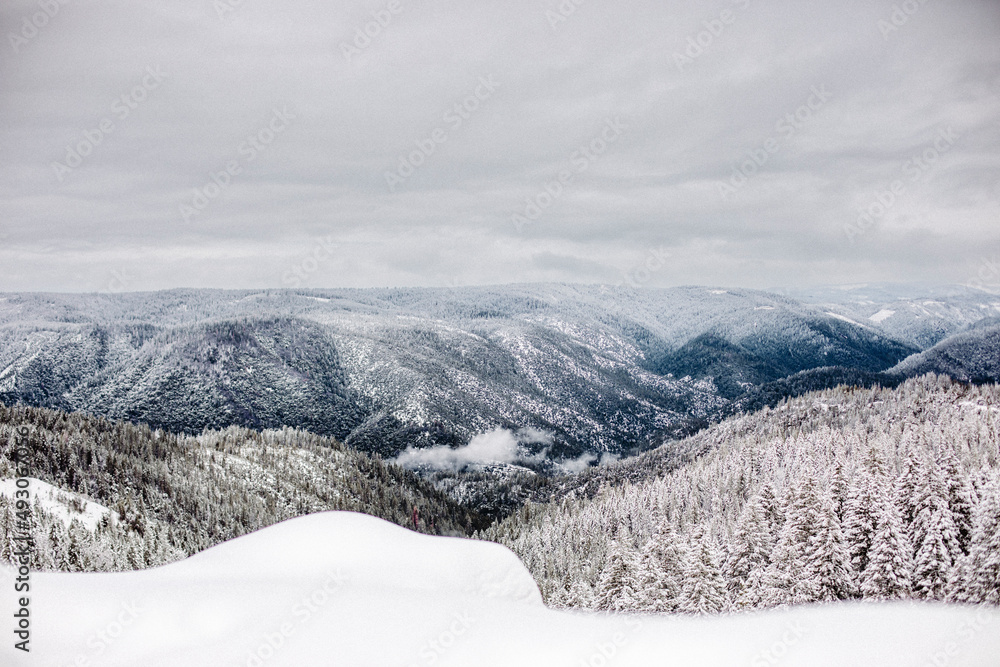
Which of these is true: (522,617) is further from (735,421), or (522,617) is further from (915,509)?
(735,421)

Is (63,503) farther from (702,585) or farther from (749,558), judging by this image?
(749,558)

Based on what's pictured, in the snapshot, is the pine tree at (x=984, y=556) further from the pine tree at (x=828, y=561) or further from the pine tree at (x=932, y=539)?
the pine tree at (x=828, y=561)

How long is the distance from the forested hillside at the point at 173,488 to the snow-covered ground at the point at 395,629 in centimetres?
4498

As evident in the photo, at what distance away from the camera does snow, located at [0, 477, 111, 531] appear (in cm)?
6450

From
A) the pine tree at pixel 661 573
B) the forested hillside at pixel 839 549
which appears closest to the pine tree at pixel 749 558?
the forested hillside at pixel 839 549

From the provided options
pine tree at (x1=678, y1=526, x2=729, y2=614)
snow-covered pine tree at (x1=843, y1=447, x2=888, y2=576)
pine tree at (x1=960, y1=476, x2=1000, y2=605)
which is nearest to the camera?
pine tree at (x1=960, y1=476, x2=1000, y2=605)

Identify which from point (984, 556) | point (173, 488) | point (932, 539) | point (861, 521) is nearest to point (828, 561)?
point (861, 521)

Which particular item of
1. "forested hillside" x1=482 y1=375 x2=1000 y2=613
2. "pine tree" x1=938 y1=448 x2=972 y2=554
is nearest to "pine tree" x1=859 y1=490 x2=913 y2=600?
"forested hillside" x1=482 y1=375 x2=1000 y2=613

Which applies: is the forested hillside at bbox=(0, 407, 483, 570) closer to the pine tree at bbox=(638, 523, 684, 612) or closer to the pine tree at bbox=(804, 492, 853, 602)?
the pine tree at bbox=(638, 523, 684, 612)

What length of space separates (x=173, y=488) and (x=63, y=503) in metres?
22.9

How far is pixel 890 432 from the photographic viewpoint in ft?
282

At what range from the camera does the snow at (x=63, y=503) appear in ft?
212

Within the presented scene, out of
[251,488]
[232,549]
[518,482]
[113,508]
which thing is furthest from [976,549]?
[518,482]

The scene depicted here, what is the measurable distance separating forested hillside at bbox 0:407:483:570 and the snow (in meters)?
0.33
